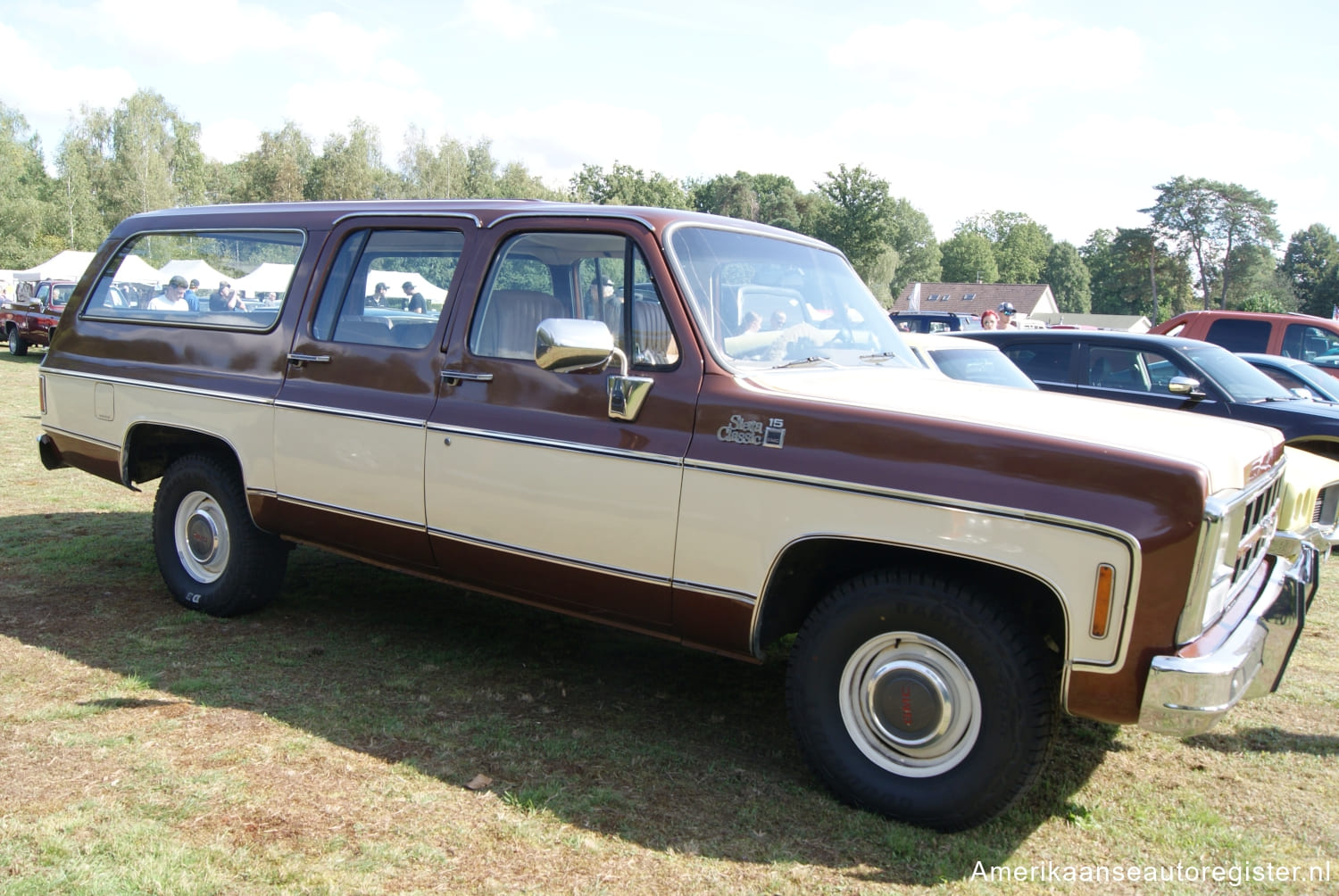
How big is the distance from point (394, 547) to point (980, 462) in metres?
2.58

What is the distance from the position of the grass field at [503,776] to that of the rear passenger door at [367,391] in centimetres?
70

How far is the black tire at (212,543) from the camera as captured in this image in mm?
4973

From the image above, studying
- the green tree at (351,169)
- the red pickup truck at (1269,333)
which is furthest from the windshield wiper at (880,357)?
the green tree at (351,169)

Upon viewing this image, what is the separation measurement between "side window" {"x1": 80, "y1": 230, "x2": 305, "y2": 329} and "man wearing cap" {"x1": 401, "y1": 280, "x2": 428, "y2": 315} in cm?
69

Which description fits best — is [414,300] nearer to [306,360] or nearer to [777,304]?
[306,360]

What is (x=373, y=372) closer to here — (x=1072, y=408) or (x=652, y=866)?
(x=652, y=866)

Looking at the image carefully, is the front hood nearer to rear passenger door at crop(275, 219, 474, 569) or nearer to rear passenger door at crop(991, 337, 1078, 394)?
rear passenger door at crop(275, 219, 474, 569)

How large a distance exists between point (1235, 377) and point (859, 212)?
Answer: 61.6 meters

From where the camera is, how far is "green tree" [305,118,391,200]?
62.3 meters

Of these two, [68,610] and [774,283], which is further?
[68,610]

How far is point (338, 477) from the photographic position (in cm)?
441

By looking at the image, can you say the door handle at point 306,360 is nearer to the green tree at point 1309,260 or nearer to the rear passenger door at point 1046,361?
the rear passenger door at point 1046,361

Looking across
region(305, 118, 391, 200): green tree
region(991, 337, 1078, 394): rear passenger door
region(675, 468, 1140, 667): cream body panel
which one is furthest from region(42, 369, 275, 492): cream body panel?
region(305, 118, 391, 200): green tree

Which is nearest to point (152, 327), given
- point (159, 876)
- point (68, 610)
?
point (68, 610)
